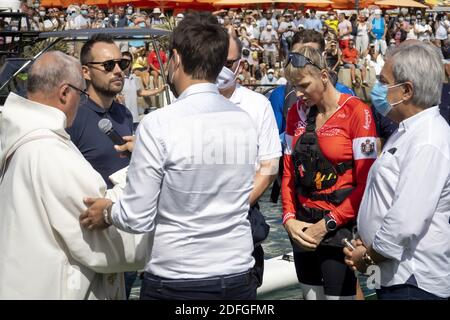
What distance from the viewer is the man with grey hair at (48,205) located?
333 centimetres

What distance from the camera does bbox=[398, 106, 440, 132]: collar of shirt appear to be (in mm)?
3584

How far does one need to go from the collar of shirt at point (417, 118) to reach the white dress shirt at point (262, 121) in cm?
96

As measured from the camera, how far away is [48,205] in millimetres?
3312

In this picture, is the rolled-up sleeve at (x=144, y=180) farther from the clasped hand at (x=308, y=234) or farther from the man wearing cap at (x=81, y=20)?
the man wearing cap at (x=81, y=20)

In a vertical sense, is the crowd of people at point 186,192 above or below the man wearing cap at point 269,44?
above

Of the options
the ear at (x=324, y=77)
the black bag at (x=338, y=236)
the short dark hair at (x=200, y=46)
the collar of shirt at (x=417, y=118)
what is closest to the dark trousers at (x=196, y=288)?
the short dark hair at (x=200, y=46)

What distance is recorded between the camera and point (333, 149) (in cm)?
442

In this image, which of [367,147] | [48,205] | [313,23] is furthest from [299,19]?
[48,205]

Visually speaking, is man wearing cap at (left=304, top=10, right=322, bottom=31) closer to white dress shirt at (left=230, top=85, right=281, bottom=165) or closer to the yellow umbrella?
the yellow umbrella

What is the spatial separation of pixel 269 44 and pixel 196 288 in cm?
2382

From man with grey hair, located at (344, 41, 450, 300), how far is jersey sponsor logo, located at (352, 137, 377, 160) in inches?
24.3

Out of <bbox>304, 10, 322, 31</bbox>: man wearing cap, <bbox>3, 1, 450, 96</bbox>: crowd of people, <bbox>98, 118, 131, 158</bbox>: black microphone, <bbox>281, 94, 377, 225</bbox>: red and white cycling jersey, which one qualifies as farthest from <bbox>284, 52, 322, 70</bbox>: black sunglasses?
<bbox>304, 10, 322, 31</bbox>: man wearing cap

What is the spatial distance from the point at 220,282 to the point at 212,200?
1.05 feet
